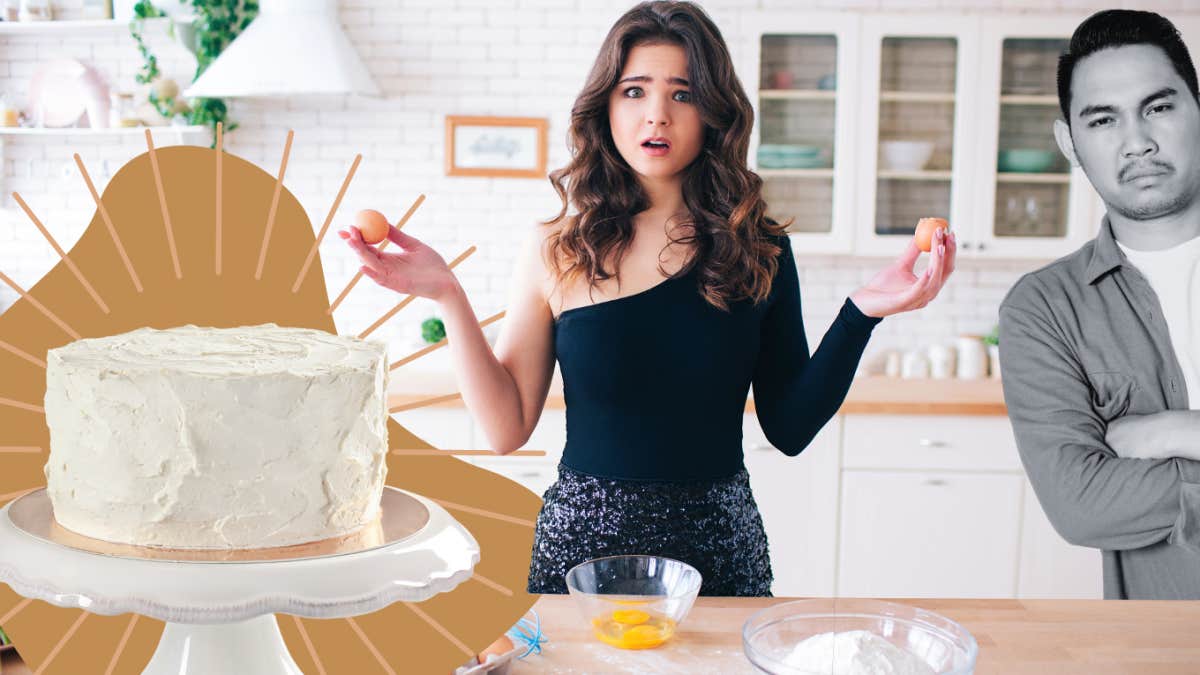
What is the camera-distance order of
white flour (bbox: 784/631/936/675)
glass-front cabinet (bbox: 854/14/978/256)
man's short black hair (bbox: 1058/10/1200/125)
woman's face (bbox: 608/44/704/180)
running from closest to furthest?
1. white flour (bbox: 784/631/936/675)
2. woman's face (bbox: 608/44/704/180)
3. man's short black hair (bbox: 1058/10/1200/125)
4. glass-front cabinet (bbox: 854/14/978/256)

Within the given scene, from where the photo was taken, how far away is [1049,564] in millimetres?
3289

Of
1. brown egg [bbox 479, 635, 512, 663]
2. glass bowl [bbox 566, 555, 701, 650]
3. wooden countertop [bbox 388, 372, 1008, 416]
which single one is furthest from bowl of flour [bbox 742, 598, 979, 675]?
wooden countertop [bbox 388, 372, 1008, 416]

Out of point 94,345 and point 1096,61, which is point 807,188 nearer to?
point 1096,61

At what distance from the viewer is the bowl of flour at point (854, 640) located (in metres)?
1.04

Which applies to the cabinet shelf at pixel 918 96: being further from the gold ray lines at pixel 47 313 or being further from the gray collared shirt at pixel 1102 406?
the gold ray lines at pixel 47 313

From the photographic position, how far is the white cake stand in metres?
0.69

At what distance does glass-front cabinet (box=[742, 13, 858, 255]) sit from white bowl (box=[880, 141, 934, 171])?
0.14 m

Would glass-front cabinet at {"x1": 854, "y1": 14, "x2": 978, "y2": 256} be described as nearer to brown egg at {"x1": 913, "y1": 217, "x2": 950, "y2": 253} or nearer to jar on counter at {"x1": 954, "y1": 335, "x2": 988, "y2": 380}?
jar on counter at {"x1": 954, "y1": 335, "x2": 988, "y2": 380}

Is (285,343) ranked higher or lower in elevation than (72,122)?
lower

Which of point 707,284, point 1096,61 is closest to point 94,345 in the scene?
point 707,284

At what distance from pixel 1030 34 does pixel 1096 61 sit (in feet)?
6.33

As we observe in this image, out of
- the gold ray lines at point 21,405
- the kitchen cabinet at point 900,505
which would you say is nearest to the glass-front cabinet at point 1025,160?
the kitchen cabinet at point 900,505

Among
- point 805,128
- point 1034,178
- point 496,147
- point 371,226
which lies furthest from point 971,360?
point 371,226

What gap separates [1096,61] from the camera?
68.2 inches
